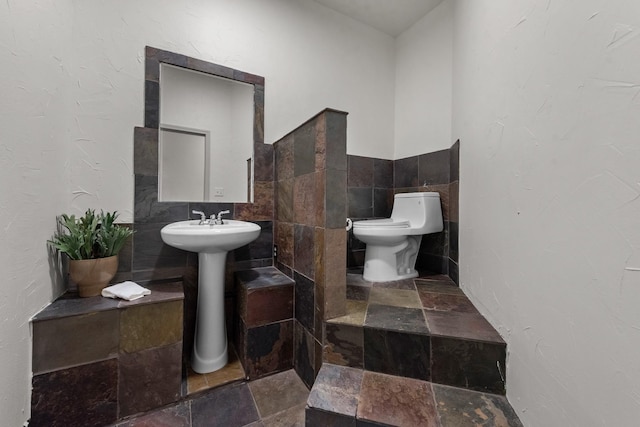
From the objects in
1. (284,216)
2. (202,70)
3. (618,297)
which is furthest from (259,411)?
(202,70)

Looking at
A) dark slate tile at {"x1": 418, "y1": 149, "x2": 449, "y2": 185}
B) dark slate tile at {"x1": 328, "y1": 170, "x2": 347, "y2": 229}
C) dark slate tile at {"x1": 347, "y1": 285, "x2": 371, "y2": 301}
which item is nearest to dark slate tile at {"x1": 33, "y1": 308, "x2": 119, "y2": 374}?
dark slate tile at {"x1": 328, "y1": 170, "x2": 347, "y2": 229}

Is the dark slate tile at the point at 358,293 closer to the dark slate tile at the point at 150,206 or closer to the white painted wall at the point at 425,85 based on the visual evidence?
the dark slate tile at the point at 150,206

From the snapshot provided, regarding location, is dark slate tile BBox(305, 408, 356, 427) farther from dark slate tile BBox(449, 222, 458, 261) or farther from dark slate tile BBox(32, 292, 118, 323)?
dark slate tile BBox(449, 222, 458, 261)

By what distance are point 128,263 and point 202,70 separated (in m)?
1.37

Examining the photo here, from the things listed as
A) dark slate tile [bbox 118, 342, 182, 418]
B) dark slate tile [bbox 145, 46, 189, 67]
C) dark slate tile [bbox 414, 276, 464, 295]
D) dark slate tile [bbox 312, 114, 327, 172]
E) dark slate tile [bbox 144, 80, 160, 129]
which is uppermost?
dark slate tile [bbox 145, 46, 189, 67]

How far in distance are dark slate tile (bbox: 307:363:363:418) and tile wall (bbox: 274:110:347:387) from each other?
144 millimetres

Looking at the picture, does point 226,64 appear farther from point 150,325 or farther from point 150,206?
point 150,325

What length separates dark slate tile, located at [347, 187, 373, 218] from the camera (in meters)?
2.29

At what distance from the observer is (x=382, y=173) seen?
2.48 m

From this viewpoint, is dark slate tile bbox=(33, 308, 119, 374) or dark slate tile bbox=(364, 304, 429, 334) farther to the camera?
dark slate tile bbox=(364, 304, 429, 334)

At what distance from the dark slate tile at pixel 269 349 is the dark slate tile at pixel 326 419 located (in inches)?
23.3

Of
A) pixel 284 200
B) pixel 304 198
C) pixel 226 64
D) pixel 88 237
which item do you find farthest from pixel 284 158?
pixel 88 237

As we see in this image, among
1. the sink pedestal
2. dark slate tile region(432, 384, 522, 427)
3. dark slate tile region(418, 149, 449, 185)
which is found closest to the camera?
dark slate tile region(432, 384, 522, 427)

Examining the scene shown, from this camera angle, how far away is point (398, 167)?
2480mm
